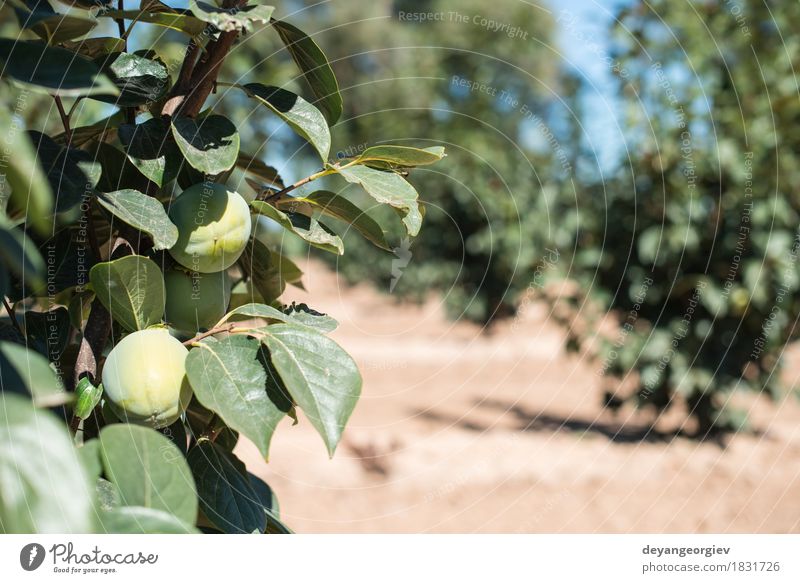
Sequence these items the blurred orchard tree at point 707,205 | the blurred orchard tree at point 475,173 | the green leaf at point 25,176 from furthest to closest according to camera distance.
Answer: the blurred orchard tree at point 475,173 < the blurred orchard tree at point 707,205 < the green leaf at point 25,176

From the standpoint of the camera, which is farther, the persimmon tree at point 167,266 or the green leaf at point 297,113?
the green leaf at point 297,113

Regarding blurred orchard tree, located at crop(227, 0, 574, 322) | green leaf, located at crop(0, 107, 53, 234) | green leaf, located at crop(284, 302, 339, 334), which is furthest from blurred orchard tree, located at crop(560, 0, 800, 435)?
green leaf, located at crop(0, 107, 53, 234)

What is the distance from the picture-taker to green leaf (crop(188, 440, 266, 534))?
638 mm

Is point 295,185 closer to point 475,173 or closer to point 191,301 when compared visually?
point 191,301

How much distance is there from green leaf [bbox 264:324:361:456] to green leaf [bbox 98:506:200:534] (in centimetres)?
11

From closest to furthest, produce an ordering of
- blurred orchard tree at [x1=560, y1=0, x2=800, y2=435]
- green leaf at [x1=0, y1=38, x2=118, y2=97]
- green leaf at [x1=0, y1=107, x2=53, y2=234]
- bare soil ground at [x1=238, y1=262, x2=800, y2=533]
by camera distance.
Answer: green leaf at [x1=0, y1=107, x2=53, y2=234] → green leaf at [x1=0, y1=38, x2=118, y2=97] → bare soil ground at [x1=238, y1=262, x2=800, y2=533] → blurred orchard tree at [x1=560, y1=0, x2=800, y2=435]

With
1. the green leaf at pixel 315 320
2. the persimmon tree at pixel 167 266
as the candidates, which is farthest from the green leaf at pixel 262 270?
the green leaf at pixel 315 320

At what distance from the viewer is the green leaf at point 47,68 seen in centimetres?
41

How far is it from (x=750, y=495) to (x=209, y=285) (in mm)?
2808

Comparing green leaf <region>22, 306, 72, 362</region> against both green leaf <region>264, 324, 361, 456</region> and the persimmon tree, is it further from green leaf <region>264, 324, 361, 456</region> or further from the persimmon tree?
green leaf <region>264, 324, 361, 456</region>

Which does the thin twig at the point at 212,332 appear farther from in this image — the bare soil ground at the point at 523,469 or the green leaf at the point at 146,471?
the bare soil ground at the point at 523,469

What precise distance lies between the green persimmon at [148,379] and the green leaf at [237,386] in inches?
0.8

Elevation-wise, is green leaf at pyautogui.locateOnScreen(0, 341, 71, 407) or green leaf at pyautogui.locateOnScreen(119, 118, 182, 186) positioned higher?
green leaf at pyautogui.locateOnScreen(119, 118, 182, 186)

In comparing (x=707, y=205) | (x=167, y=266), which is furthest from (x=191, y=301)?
(x=707, y=205)
